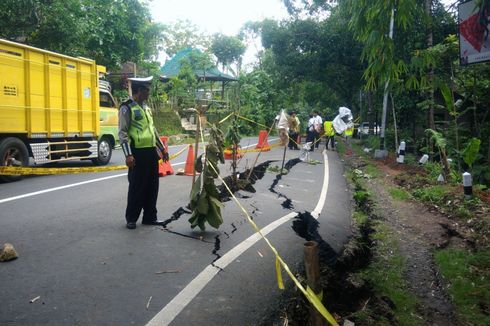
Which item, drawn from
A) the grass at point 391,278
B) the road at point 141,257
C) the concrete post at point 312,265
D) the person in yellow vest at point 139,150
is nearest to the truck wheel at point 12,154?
the road at point 141,257

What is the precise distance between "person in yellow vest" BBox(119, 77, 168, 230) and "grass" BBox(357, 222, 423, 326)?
283 cm

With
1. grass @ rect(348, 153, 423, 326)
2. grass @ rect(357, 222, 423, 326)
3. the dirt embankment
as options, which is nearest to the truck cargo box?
the dirt embankment

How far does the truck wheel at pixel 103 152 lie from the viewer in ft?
39.2

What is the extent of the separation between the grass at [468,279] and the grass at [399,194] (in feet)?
10.6

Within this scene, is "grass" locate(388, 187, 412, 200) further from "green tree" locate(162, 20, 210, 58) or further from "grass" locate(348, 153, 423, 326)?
"green tree" locate(162, 20, 210, 58)

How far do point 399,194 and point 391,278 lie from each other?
4.66 m

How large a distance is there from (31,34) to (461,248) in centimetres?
1406

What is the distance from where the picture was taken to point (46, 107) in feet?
31.3

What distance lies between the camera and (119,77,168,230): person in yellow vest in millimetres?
5270

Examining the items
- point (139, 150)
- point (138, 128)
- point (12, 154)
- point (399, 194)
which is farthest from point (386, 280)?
point (12, 154)

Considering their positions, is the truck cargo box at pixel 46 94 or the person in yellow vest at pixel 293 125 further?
the person in yellow vest at pixel 293 125

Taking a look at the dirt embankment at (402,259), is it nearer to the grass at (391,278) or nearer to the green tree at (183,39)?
the grass at (391,278)

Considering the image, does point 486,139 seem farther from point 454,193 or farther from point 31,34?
point 31,34

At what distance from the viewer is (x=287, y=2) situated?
23.7 m
